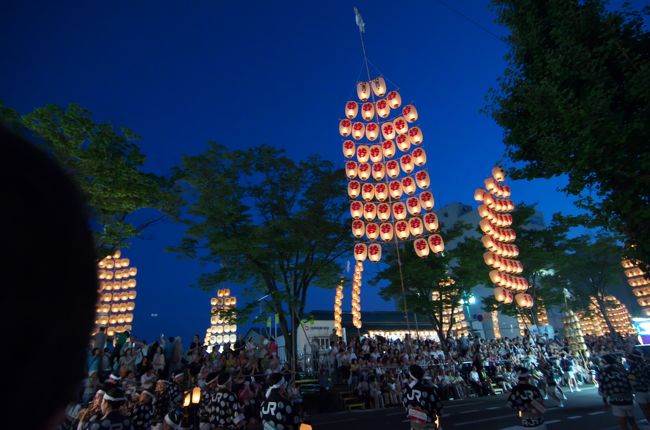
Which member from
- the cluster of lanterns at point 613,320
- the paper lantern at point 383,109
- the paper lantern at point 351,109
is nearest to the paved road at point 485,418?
the paper lantern at point 383,109

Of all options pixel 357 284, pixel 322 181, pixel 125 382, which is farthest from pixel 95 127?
pixel 357 284

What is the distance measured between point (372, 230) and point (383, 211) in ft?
3.98

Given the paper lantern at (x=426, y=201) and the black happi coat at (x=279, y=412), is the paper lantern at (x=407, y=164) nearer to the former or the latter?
the paper lantern at (x=426, y=201)

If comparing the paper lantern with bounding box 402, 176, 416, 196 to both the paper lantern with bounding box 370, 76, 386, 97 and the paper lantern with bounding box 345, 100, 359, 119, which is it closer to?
the paper lantern with bounding box 345, 100, 359, 119

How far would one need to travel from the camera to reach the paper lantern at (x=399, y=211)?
1848 centimetres

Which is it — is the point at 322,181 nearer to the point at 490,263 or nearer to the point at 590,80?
the point at 490,263

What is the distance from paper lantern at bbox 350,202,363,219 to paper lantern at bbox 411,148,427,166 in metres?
3.96

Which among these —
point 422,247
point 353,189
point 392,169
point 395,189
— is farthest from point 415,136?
point 422,247

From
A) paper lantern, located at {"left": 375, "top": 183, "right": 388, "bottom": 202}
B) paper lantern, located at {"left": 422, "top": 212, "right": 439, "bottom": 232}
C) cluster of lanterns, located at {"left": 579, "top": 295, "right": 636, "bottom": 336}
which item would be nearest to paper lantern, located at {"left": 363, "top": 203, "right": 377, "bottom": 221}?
paper lantern, located at {"left": 375, "top": 183, "right": 388, "bottom": 202}

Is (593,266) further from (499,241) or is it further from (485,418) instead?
(485,418)

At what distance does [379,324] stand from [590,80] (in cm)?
3483

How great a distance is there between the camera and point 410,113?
1917 cm

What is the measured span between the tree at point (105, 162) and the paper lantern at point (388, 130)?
11870 mm

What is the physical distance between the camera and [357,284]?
105 ft
